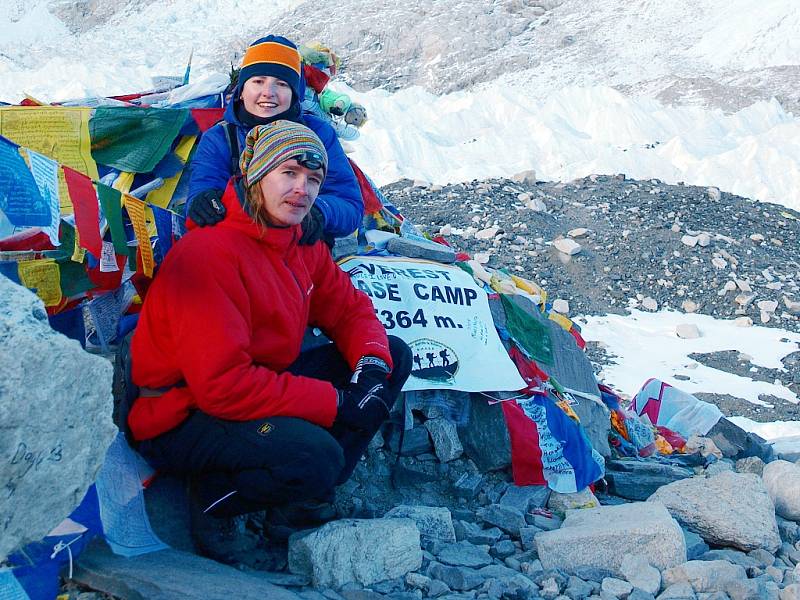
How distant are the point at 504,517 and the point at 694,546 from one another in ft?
2.58

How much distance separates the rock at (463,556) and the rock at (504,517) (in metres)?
0.31

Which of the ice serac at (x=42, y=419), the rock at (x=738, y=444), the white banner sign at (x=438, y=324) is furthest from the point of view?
the rock at (x=738, y=444)

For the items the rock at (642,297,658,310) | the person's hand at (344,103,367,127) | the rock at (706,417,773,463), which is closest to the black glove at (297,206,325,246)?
the person's hand at (344,103,367,127)

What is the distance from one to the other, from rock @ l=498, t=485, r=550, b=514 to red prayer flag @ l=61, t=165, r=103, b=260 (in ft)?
7.06

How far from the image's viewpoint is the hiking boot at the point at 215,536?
2.92m

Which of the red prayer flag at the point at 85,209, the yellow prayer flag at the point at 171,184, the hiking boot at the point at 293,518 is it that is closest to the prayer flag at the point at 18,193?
the red prayer flag at the point at 85,209

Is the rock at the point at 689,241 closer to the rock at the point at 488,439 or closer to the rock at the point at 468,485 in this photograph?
the rock at the point at 488,439

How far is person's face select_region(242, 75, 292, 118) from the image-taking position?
12.4ft

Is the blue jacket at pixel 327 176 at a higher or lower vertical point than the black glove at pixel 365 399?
higher

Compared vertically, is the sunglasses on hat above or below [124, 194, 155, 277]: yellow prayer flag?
above

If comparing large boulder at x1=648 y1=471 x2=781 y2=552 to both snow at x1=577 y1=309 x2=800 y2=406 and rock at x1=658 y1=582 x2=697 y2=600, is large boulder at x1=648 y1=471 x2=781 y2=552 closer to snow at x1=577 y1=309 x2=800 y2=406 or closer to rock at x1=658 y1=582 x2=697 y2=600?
rock at x1=658 y1=582 x2=697 y2=600

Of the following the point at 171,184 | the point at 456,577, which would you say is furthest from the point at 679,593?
the point at 171,184

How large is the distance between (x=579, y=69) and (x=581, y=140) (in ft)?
57.3

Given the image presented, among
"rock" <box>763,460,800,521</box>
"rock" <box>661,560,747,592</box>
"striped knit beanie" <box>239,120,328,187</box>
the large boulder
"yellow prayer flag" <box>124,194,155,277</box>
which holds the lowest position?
"rock" <box>763,460,800,521</box>
